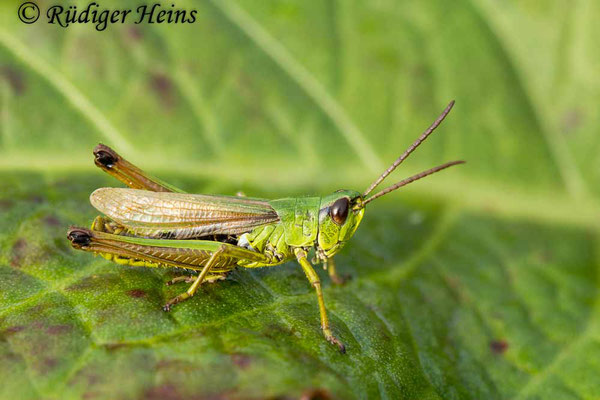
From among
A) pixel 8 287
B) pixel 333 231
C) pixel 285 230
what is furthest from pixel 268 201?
pixel 8 287

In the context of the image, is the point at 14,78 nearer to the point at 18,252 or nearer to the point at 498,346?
the point at 18,252

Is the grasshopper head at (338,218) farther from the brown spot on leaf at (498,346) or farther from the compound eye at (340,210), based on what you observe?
the brown spot on leaf at (498,346)

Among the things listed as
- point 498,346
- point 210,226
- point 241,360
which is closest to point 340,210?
point 210,226

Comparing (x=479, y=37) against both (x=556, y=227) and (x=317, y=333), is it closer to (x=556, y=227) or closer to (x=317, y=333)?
(x=556, y=227)

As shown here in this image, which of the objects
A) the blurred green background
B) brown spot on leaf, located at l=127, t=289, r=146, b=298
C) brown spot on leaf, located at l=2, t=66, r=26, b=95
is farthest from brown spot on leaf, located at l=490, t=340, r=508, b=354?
brown spot on leaf, located at l=2, t=66, r=26, b=95

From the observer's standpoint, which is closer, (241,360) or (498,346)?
(241,360)

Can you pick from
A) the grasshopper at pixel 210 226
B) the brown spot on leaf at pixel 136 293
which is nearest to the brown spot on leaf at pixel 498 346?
the grasshopper at pixel 210 226

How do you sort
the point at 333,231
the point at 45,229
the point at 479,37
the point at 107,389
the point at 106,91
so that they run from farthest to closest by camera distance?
the point at 479,37 < the point at 106,91 < the point at 333,231 < the point at 45,229 < the point at 107,389
